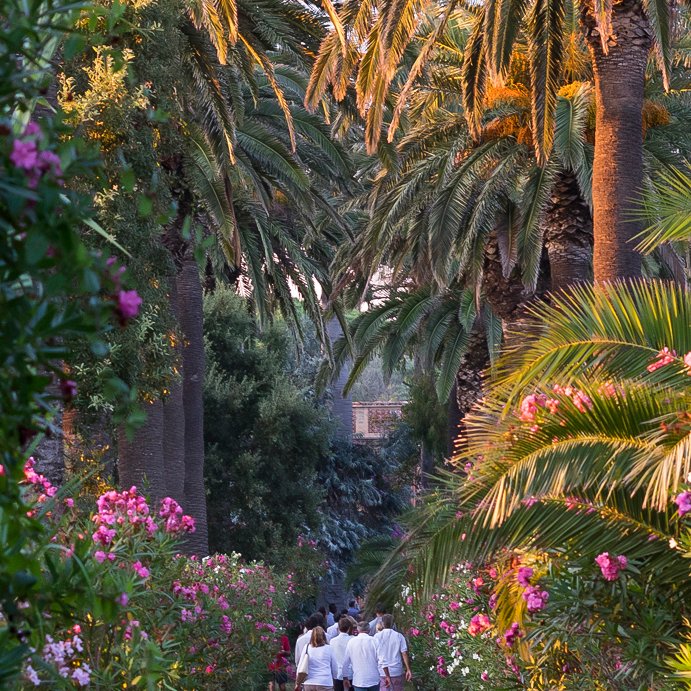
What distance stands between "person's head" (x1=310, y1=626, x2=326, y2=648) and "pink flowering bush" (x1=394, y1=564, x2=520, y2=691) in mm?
1150

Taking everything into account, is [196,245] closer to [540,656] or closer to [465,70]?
[540,656]

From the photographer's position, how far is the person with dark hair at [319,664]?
1418 centimetres

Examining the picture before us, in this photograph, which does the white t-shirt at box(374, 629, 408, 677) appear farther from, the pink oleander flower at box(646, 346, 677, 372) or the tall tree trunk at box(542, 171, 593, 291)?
the pink oleander flower at box(646, 346, 677, 372)

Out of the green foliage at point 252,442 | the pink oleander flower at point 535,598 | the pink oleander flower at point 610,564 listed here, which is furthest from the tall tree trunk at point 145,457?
the green foliage at point 252,442

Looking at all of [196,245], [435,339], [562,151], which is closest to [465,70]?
[562,151]

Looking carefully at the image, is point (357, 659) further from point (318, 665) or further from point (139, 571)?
point (139, 571)

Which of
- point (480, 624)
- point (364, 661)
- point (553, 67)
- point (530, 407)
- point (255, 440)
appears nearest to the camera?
point (530, 407)

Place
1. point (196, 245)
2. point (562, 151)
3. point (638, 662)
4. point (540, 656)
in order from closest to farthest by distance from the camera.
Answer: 1. point (196, 245)
2. point (638, 662)
3. point (540, 656)
4. point (562, 151)

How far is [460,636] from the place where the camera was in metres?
13.1

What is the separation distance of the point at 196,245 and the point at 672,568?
4821mm

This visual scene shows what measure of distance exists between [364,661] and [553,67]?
717 cm

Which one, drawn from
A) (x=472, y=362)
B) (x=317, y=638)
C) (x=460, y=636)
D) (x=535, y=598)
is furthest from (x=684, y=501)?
(x=472, y=362)

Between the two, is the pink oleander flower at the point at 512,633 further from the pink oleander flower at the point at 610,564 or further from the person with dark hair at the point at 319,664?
the person with dark hair at the point at 319,664

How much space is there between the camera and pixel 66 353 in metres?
2.42
